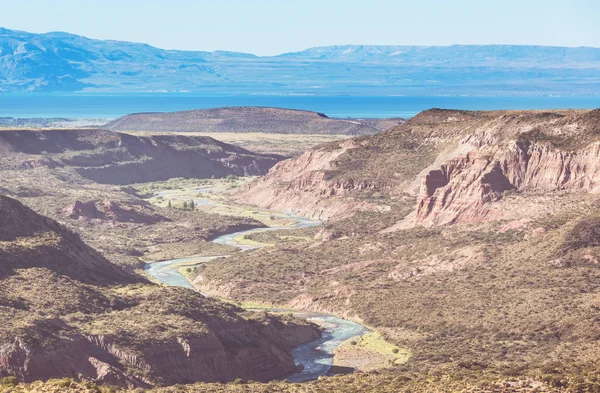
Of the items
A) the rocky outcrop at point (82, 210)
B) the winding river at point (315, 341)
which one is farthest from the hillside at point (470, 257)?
the rocky outcrop at point (82, 210)

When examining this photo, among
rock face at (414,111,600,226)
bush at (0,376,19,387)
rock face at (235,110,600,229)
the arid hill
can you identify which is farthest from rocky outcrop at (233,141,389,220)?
bush at (0,376,19,387)

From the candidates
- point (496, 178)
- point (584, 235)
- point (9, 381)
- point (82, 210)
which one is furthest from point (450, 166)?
point (9, 381)

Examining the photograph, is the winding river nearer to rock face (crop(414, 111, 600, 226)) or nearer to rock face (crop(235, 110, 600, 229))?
rock face (crop(414, 111, 600, 226))

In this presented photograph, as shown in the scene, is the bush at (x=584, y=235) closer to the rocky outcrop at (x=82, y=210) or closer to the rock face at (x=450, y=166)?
the rock face at (x=450, y=166)

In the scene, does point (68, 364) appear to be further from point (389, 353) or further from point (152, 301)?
point (389, 353)

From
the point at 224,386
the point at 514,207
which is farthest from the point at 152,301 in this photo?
the point at 514,207

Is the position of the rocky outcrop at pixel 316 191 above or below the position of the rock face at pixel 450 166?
below
